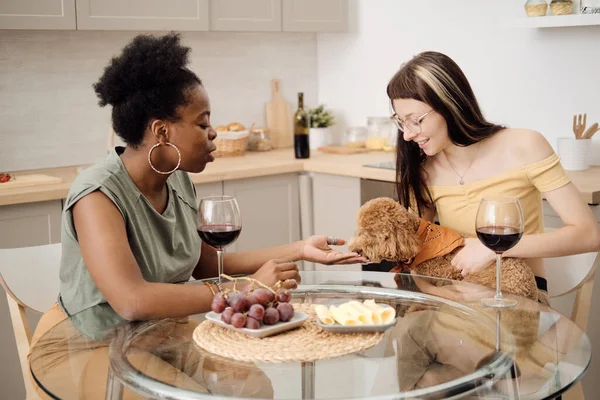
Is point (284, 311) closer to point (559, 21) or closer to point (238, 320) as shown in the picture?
point (238, 320)

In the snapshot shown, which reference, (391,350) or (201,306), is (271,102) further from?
(391,350)

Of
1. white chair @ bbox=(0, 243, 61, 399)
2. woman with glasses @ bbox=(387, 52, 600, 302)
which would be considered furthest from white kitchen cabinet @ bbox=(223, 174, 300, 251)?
white chair @ bbox=(0, 243, 61, 399)

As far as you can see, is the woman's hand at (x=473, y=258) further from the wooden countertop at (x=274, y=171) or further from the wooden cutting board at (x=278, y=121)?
the wooden cutting board at (x=278, y=121)

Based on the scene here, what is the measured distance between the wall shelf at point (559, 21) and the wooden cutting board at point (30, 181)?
2016 mm

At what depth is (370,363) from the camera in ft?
4.28

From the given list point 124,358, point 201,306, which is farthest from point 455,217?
point 124,358

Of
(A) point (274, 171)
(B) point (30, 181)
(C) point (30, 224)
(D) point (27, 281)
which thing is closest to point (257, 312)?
(D) point (27, 281)

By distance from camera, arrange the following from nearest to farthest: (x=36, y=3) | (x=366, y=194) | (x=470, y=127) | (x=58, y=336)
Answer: (x=58, y=336), (x=470, y=127), (x=36, y=3), (x=366, y=194)

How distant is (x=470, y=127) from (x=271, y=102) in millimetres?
2142

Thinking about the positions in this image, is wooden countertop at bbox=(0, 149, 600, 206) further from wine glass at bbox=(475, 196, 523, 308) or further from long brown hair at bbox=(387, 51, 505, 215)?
wine glass at bbox=(475, 196, 523, 308)

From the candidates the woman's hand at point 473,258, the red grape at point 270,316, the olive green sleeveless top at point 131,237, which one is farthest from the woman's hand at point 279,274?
the woman's hand at point 473,258

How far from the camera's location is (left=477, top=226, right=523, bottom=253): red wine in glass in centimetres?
158

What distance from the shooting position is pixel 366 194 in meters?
3.44

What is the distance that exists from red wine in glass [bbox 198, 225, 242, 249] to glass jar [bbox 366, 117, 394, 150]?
246 cm
